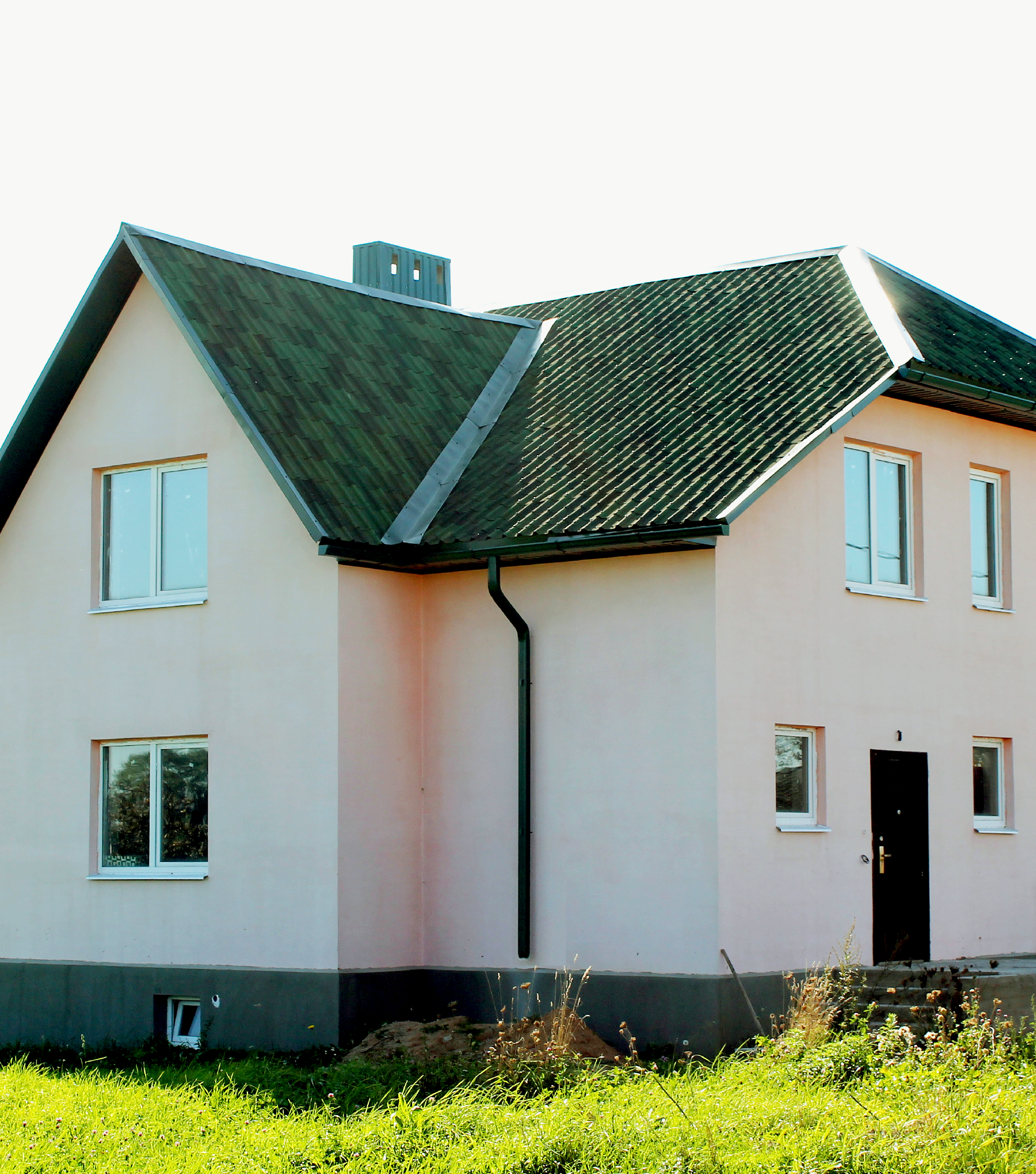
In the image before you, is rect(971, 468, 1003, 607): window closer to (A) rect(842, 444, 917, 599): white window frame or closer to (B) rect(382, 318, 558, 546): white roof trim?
(A) rect(842, 444, 917, 599): white window frame

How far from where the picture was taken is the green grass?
9.91 m

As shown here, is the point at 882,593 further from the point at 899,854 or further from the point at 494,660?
the point at 494,660

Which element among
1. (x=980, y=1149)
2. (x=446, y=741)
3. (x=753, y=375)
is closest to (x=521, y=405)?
(x=753, y=375)

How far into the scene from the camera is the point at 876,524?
→ 1595 cm

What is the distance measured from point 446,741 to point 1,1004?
5.40m

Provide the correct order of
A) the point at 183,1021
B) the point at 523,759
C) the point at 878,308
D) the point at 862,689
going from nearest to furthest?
the point at 523,759 < the point at 862,689 < the point at 183,1021 < the point at 878,308

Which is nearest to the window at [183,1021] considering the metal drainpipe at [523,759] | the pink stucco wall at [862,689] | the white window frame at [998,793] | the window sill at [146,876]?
the window sill at [146,876]

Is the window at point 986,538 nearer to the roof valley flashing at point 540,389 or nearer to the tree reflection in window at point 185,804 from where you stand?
the roof valley flashing at point 540,389

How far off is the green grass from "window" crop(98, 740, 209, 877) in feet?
9.91

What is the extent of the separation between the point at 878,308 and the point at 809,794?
16.2 feet

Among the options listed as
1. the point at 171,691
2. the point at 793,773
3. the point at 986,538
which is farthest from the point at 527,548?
the point at 986,538

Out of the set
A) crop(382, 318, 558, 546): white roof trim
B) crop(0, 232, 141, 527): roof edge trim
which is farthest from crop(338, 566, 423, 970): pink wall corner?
crop(0, 232, 141, 527): roof edge trim

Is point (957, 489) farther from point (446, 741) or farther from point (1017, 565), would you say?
point (446, 741)

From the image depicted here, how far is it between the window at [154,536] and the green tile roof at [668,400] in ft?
7.84
